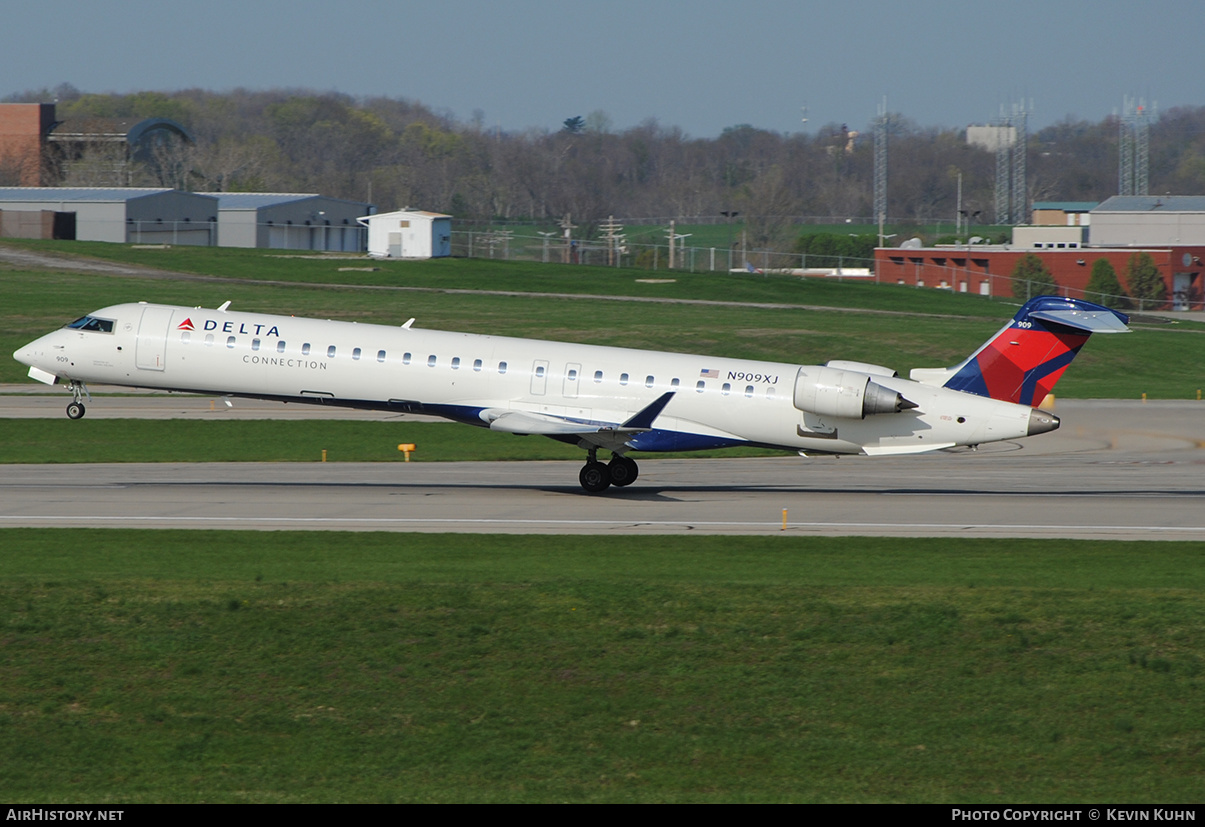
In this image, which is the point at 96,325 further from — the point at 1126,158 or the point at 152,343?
the point at 1126,158

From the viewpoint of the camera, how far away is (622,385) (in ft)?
92.8

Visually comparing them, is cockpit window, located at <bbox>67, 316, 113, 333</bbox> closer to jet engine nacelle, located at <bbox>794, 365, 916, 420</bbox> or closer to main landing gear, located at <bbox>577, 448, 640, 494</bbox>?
main landing gear, located at <bbox>577, 448, 640, 494</bbox>

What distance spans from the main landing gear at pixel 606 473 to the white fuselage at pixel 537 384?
1110 millimetres

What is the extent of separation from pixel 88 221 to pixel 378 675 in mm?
89898

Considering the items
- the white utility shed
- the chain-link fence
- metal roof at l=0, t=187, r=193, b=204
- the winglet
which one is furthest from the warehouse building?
the winglet

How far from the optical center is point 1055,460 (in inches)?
1414

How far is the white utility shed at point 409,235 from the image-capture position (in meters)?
97.5

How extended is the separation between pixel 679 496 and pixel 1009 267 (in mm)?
86388

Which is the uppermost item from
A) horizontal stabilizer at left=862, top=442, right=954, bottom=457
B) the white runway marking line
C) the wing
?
the wing

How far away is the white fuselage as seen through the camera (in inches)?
1101

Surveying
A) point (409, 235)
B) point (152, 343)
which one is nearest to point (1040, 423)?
point (152, 343)

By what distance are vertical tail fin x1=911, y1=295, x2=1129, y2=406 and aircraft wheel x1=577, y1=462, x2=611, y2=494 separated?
311 inches

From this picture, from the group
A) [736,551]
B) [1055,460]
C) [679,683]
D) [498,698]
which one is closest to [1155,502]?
[1055,460]

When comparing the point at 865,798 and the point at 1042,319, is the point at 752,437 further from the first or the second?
the point at 865,798
